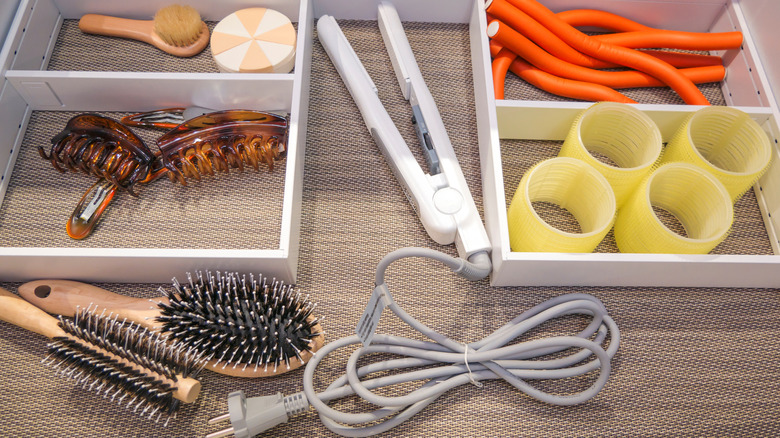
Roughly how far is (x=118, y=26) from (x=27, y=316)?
1.43 feet

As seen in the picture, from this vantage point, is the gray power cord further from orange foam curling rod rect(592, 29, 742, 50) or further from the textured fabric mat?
orange foam curling rod rect(592, 29, 742, 50)

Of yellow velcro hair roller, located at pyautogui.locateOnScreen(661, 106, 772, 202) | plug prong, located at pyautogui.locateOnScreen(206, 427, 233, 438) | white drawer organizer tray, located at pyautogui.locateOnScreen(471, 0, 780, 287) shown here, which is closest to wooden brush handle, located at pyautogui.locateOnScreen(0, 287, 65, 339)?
plug prong, located at pyautogui.locateOnScreen(206, 427, 233, 438)

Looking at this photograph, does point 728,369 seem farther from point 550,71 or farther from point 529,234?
point 550,71

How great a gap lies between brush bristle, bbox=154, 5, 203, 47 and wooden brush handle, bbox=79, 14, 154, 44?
2 cm

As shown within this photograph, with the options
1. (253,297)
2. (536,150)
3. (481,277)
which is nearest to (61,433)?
(253,297)

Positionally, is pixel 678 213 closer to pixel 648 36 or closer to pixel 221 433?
pixel 648 36

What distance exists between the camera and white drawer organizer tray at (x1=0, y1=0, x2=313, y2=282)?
2.05ft

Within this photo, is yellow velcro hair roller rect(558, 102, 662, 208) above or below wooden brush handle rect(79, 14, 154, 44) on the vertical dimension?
below

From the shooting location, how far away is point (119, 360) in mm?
600

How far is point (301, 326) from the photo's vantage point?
0.62 m

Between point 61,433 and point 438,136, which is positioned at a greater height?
point 438,136

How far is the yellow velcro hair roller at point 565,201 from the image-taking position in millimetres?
621

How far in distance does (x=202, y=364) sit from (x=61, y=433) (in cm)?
17

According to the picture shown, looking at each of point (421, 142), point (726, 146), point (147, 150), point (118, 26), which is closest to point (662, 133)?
point (726, 146)
